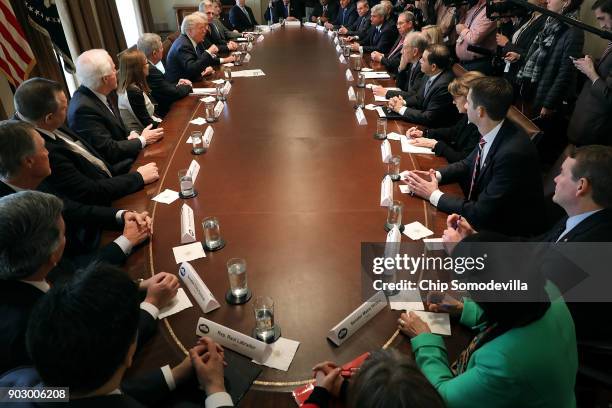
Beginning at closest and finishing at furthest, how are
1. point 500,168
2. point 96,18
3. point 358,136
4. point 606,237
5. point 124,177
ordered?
point 606,237 → point 500,168 → point 124,177 → point 358,136 → point 96,18

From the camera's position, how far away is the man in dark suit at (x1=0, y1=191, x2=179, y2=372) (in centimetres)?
119

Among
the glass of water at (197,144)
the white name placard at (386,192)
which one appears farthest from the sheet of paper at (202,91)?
the white name placard at (386,192)

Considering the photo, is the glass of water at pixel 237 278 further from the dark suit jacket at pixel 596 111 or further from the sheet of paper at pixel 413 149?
the dark suit jacket at pixel 596 111

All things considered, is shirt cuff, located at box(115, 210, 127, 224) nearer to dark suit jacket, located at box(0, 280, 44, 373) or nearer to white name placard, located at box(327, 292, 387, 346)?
dark suit jacket, located at box(0, 280, 44, 373)

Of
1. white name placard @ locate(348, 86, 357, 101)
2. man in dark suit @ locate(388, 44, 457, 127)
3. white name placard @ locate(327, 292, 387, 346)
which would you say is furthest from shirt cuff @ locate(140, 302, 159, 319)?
white name placard @ locate(348, 86, 357, 101)

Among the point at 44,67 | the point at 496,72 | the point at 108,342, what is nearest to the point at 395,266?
the point at 108,342

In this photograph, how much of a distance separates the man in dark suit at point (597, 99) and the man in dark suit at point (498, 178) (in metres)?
1.46

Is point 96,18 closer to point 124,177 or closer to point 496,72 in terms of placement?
point 124,177

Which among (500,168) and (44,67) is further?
(44,67)

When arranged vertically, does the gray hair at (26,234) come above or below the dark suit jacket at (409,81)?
above

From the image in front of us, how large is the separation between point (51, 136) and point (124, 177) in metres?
0.40

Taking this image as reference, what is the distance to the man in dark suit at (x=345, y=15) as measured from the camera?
7.62 metres

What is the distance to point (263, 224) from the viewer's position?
1914 millimetres

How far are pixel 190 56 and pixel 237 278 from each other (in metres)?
3.66
